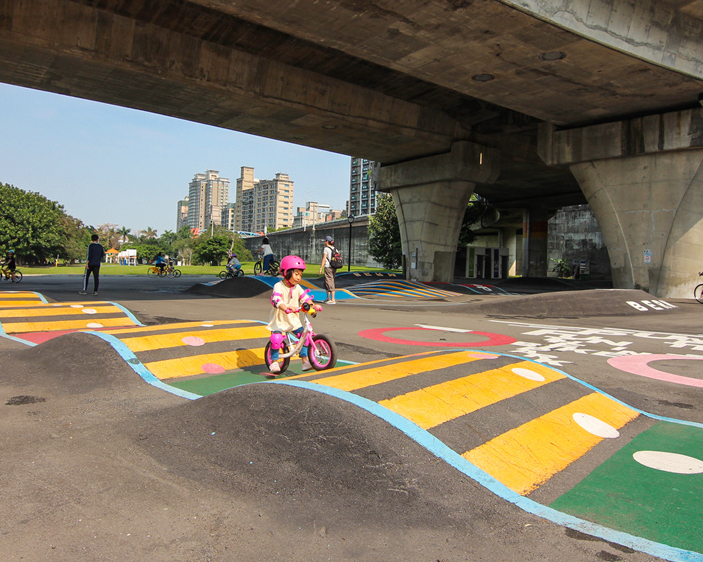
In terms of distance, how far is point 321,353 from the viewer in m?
6.62

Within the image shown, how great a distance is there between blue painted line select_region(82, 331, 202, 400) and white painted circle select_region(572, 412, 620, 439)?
3.93 metres

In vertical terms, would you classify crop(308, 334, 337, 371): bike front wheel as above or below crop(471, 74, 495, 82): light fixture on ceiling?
below

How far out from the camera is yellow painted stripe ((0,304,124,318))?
34.6ft

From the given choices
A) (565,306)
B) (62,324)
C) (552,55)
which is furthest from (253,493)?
(552,55)

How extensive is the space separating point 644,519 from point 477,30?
1362 cm

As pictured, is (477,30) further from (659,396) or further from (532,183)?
(532,183)

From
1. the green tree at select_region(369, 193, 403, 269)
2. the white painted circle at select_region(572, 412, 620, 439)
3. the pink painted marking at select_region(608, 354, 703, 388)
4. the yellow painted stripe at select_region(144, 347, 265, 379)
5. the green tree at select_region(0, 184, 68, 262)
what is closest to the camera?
the white painted circle at select_region(572, 412, 620, 439)

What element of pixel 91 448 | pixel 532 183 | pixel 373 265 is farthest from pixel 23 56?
pixel 373 265

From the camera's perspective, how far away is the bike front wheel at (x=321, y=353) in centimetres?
648

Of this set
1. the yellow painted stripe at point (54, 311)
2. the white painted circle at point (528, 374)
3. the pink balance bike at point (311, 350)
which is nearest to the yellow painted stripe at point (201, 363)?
the pink balance bike at point (311, 350)

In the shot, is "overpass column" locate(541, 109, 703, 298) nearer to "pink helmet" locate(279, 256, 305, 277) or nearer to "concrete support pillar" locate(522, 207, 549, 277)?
"pink helmet" locate(279, 256, 305, 277)

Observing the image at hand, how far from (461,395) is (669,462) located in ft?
5.46

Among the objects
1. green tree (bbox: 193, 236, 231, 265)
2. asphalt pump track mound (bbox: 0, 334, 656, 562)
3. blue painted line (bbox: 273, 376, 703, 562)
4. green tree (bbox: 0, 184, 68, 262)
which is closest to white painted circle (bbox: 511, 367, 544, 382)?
blue painted line (bbox: 273, 376, 703, 562)

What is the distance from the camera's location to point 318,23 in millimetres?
13656
